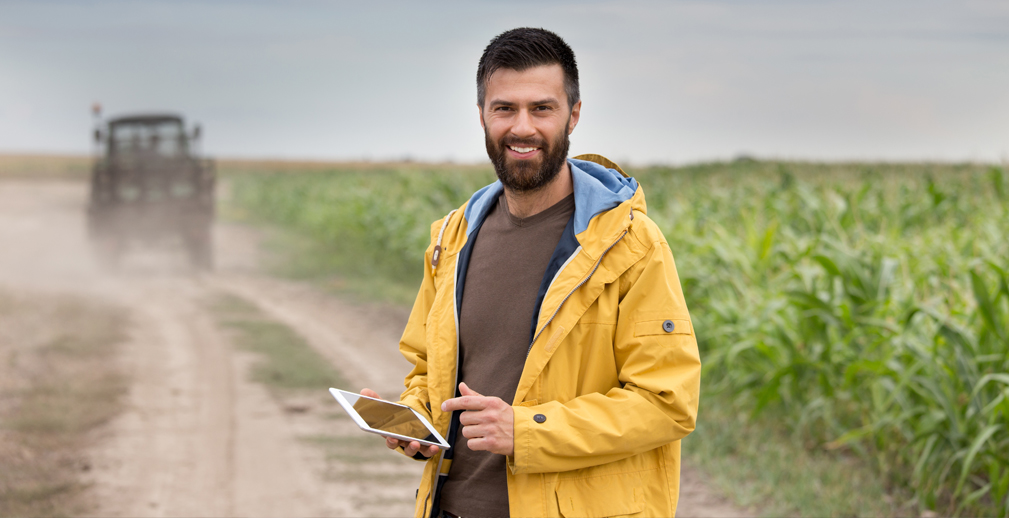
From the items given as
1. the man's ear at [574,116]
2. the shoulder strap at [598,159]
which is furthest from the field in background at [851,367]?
the man's ear at [574,116]

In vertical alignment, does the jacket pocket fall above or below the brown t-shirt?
below

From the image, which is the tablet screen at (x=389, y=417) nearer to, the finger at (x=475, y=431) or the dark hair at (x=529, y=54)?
the finger at (x=475, y=431)

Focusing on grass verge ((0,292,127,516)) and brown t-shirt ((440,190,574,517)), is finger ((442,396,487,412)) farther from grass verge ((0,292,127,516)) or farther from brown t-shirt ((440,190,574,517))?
grass verge ((0,292,127,516))

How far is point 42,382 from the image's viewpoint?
6090 mm

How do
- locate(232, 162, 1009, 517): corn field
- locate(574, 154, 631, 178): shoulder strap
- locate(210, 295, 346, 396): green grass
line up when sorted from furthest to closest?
1. locate(210, 295, 346, 396): green grass
2. locate(232, 162, 1009, 517): corn field
3. locate(574, 154, 631, 178): shoulder strap

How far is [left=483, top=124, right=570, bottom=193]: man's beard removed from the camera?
1.72 meters

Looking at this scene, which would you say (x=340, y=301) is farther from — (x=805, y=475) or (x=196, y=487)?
(x=805, y=475)

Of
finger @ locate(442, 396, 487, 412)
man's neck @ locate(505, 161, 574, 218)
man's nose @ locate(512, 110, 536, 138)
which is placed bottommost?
finger @ locate(442, 396, 487, 412)

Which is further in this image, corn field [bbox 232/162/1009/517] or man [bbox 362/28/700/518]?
corn field [bbox 232/162/1009/517]

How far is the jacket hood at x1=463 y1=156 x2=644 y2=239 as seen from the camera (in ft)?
5.74

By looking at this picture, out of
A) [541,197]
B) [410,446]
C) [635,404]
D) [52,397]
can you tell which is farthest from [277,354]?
[635,404]

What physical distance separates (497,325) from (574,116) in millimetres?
523

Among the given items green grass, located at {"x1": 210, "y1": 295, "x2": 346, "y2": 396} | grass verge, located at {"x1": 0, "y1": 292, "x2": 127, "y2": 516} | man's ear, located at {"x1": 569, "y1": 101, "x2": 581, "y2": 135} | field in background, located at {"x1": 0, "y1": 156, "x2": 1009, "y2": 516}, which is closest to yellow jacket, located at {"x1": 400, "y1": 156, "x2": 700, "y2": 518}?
man's ear, located at {"x1": 569, "y1": 101, "x2": 581, "y2": 135}

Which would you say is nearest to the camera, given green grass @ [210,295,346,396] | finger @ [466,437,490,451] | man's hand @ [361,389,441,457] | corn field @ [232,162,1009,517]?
finger @ [466,437,490,451]
